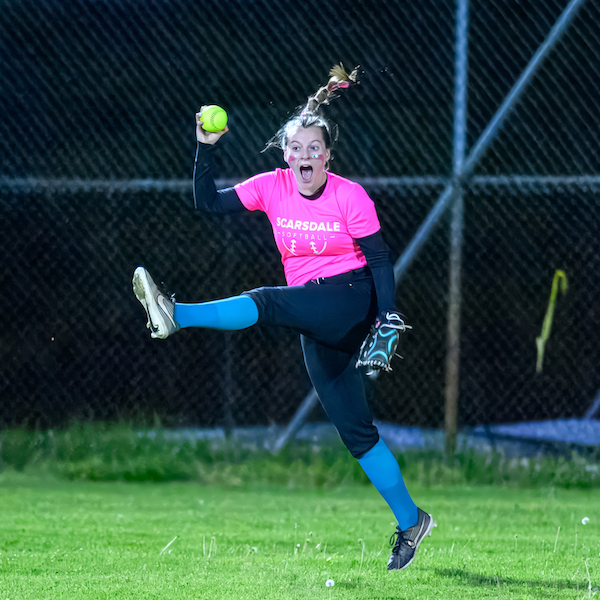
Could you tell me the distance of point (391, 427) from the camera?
655 cm

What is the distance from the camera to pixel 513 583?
12.3 ft

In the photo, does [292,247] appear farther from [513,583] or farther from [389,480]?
[513,583]

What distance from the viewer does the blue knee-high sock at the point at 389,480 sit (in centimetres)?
402

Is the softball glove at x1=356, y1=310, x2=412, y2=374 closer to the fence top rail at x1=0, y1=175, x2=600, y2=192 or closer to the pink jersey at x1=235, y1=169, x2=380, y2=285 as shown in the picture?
the pink jersey at x1=235, y1=169, x2=380, y2=285

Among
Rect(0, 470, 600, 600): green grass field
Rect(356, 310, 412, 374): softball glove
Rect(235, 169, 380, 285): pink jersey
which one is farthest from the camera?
Rect(235, 169, 380, 285): pink jersey

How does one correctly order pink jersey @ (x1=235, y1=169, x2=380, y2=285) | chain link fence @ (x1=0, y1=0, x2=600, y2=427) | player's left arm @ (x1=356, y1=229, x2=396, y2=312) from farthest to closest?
chain link fence @ (x1=0, y1=0, x2=600, y2=427), pink jersey @ (x1=235, y1=169, x2=380, y2=285), player's left arm @ (x1=356, y1=229, x2=396, y2=312)

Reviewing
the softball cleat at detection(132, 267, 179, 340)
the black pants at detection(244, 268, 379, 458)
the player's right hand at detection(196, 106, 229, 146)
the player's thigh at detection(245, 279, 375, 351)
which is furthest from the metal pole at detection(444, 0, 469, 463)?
the softball cleat at detection(132, 267, 179, 340)

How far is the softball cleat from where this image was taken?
355 centimetres

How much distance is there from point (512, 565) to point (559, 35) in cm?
382

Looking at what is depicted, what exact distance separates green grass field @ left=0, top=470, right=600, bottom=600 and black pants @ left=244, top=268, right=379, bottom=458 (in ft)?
2.22

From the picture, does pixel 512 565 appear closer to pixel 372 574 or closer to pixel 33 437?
pixel 372 574

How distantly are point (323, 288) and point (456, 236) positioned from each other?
2622 mm

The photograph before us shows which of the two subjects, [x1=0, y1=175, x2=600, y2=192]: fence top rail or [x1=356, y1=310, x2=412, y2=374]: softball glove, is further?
[x1=0, y1=175, x2=600, y2=192]: fence top rail

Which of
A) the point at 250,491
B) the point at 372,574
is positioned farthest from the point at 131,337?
the point at 372,574
